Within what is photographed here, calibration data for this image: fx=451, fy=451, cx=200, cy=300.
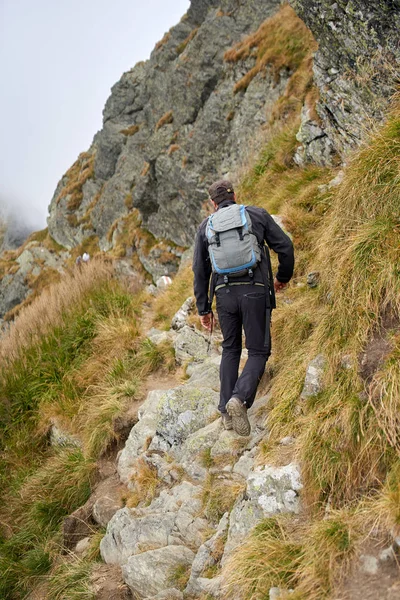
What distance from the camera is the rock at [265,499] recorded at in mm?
3213

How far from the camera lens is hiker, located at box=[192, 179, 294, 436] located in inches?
169

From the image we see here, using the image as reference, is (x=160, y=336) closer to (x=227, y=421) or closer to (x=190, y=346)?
(x=190, y=346)

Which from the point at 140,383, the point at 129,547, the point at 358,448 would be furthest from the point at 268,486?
the point at 140,383

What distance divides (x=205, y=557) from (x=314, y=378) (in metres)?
1.66

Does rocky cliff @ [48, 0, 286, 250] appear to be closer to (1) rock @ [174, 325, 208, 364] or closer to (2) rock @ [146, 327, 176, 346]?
(2) rock @ [146, 327, 176, 346]

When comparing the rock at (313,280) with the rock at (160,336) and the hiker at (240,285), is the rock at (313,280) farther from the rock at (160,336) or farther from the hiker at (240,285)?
the rock at (160,336)

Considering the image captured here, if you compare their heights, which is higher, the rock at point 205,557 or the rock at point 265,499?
the rock at point 265,499

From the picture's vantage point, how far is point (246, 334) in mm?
4500

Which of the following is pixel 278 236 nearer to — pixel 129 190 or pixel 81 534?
pixel 81 534

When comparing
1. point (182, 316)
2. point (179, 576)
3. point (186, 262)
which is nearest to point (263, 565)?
point (179, 576)

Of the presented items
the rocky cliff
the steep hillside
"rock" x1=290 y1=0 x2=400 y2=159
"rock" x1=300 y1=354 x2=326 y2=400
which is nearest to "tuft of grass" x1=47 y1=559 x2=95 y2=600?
the steep hillside

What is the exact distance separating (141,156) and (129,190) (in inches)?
102

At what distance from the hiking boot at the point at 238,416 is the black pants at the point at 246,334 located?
87 mm

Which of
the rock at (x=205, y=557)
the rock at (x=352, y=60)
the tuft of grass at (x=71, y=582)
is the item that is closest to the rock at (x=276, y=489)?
the rock at (x=205, y=557)
